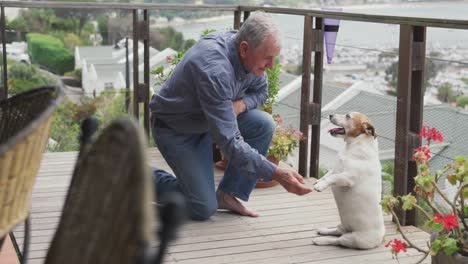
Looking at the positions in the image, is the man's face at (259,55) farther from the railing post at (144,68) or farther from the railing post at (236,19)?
the railing post at (236,19)

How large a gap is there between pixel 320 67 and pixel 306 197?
85cm

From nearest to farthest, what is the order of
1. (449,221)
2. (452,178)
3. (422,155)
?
(449,221)
(452,178)
(422,155)

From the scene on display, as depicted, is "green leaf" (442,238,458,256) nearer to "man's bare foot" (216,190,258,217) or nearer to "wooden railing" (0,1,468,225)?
"wooden railing" (0,1,468,225)

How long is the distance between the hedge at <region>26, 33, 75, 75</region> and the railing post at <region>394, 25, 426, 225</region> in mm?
2718

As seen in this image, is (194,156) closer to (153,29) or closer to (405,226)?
(405,226)

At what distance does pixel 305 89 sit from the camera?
14.7 ft

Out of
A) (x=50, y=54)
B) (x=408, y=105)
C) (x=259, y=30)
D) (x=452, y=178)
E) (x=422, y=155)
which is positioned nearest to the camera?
(x=452, y=178)

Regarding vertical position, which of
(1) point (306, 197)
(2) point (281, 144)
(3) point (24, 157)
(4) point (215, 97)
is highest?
(3) point (24, 157)

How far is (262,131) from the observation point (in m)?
3.60

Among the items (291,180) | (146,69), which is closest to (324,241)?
(291,180)

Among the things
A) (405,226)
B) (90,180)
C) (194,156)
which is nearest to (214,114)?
(194,156)

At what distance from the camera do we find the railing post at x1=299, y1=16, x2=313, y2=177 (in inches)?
174

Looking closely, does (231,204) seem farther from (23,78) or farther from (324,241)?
(23,78)

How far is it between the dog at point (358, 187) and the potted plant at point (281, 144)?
3.35 feet
